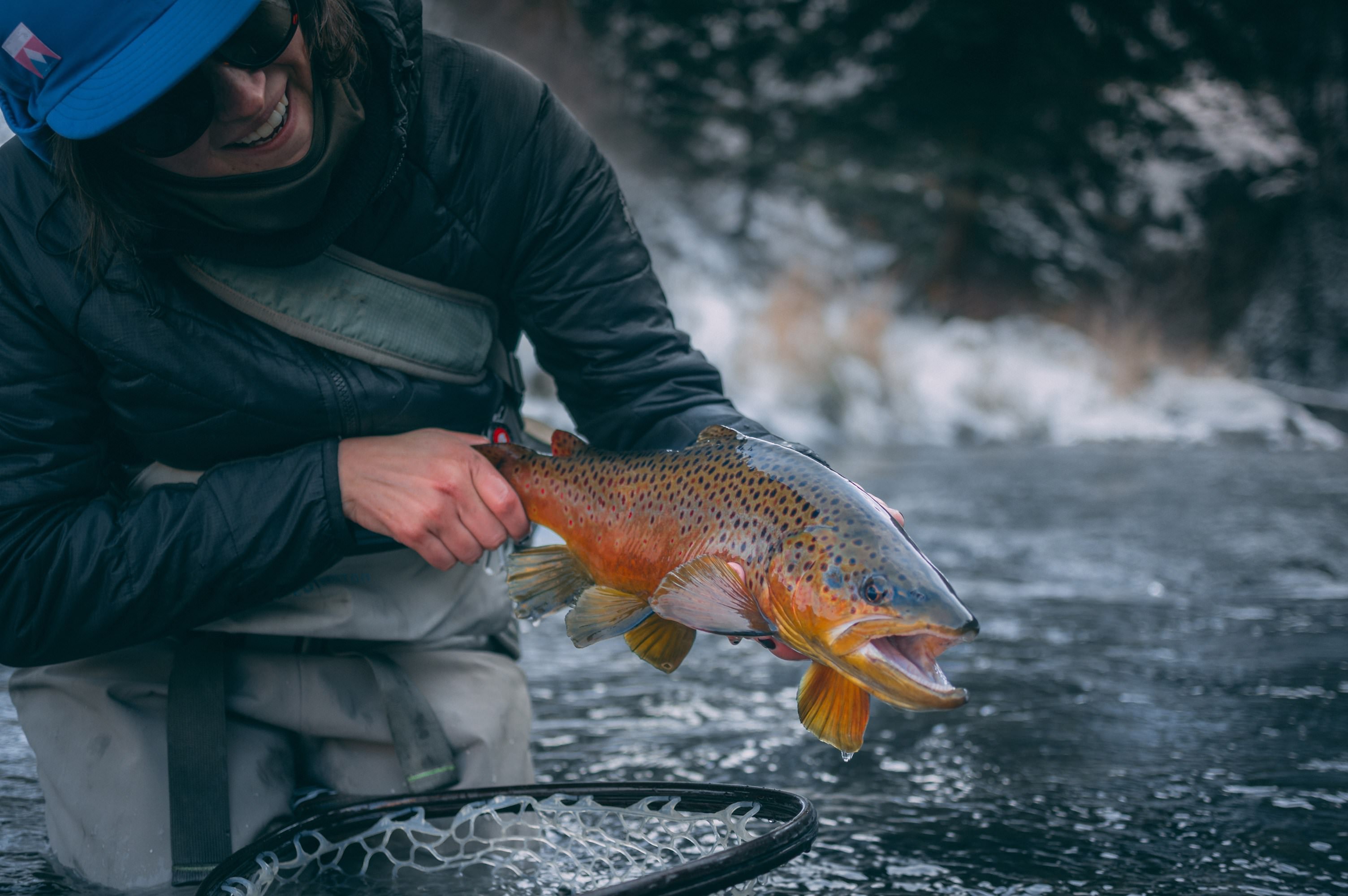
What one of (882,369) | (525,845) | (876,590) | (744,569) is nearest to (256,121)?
(744,569)

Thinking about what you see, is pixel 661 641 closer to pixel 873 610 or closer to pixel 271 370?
pixel 873 610

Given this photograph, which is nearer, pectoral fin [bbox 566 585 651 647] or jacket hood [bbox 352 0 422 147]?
pectoral fin [bbox 566 585 651 647]

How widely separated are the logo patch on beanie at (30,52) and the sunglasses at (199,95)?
109mm


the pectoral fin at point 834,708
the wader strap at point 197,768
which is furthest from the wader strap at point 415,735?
the pectoral fin at point 834,708

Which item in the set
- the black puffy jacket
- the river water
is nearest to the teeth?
the black puffy jacket

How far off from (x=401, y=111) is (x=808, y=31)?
14507mm

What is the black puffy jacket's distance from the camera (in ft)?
5.28

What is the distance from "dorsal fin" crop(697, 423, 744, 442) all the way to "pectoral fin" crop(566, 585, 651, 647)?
242 mm

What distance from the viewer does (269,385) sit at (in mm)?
1725

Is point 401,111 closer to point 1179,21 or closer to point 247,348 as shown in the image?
point 247,348

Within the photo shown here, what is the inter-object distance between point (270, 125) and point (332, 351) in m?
0.39

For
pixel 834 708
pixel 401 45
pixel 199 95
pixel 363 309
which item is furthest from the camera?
pixel 363 309

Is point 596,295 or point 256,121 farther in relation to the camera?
point 596,295

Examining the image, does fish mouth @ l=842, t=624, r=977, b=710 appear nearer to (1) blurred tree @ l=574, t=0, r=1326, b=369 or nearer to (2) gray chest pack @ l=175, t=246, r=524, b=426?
(2) gray chest pack @ l=175, t=246, r=524, b=426
